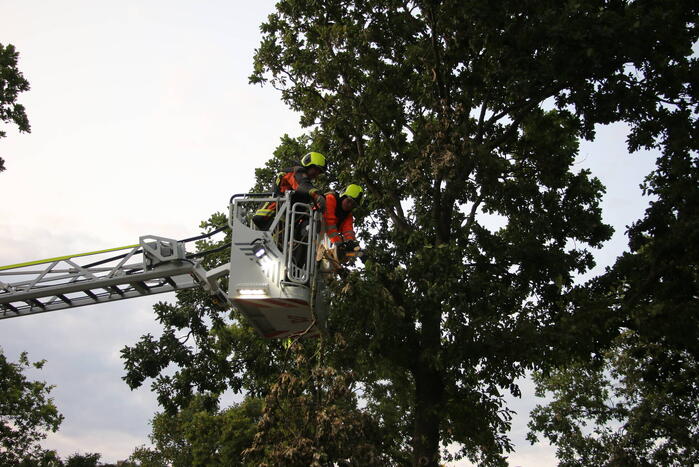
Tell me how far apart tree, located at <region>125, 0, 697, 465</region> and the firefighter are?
149 centimetres

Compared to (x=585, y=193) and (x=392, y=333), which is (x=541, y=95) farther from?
(x=392, y=333)

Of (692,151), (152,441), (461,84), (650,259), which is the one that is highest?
(152,441)

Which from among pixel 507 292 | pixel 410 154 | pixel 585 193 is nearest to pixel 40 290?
pixel 410 154

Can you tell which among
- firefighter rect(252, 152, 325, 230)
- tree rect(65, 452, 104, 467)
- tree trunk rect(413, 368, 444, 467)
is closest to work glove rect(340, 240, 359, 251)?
firefighter rect(252, 152, 325, 230)

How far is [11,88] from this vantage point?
1719 cm

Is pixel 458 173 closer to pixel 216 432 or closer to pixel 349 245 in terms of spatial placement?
pixel 349 245

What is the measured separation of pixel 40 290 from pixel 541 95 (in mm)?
10345

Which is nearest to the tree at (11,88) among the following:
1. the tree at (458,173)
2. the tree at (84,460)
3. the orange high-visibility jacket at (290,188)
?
the tree at (458,173)

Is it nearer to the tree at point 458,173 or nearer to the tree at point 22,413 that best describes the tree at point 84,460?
the tree at point 22,413

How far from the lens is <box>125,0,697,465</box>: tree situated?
11812mm

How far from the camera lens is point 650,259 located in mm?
11875

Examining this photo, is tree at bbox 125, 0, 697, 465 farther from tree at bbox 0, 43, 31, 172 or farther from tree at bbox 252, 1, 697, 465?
tree at bbox 0, 43, 31, 172

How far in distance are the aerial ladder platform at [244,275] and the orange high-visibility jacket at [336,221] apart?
19 centimetres

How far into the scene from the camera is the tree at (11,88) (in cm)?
1698
